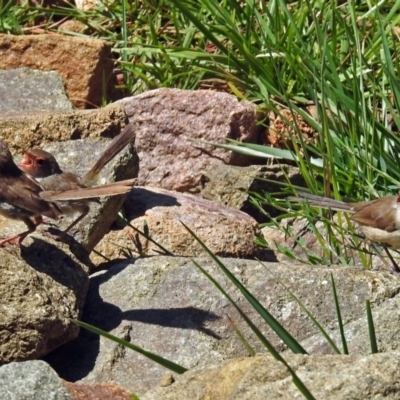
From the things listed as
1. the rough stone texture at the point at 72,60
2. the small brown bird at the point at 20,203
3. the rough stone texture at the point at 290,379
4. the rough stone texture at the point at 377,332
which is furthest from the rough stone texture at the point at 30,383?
the rough stone texture at the point at 72,60

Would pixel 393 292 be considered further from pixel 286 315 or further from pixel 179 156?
pixel 179 156

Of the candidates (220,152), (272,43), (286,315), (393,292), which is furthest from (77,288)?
(272,43)

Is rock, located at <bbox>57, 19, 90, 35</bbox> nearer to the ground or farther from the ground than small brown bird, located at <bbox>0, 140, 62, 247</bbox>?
nearer to the ground

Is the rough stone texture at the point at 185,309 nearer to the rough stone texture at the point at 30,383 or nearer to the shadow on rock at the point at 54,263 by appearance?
the shadow on rock at the point at 54,263

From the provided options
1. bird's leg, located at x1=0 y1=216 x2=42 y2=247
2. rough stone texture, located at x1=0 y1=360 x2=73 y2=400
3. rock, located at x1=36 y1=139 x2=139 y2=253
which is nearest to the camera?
rough stone texture, located at x1=0 y1=360 x2=73 y2=400

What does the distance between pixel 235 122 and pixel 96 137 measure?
1.42 metres

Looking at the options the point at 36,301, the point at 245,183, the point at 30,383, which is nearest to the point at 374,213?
the point at 245,183

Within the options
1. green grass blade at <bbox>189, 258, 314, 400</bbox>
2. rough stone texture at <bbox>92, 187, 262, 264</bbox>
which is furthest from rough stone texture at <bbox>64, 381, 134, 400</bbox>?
rough stone texture at <bbox>92, 187, 262, 264</bbox>

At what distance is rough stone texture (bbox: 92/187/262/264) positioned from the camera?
7.52 m

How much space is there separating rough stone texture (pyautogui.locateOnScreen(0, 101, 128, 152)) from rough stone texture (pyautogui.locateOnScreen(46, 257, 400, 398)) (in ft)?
4.95

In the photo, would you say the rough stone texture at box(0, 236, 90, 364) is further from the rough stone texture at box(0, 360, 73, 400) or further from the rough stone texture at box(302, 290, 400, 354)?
the rough stone texture at box(302, 290, 400, 354)

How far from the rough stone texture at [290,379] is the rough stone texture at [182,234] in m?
3.05

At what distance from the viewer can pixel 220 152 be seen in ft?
29.3

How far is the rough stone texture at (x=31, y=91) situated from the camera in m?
8.99
